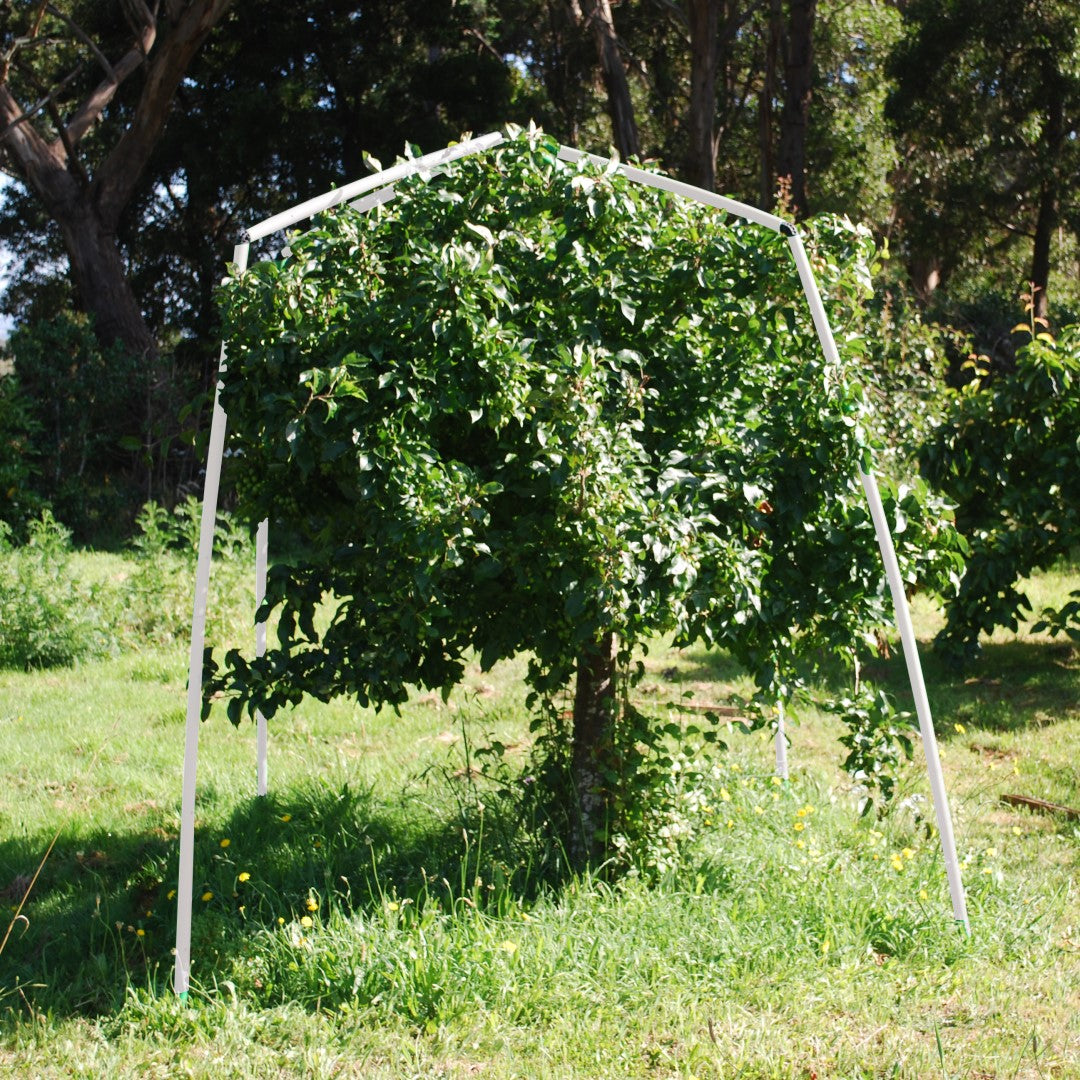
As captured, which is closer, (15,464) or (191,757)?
(191,757)

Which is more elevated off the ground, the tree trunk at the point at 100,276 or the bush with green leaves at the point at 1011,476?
the tree trunk at the point at 100,276

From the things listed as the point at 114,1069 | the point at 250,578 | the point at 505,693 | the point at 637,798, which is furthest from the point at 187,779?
the point at 250,578

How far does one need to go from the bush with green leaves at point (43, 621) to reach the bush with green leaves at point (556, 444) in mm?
4131

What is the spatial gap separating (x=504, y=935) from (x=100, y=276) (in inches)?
518

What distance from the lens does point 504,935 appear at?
3.74 m

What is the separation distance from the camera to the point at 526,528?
3568 mm

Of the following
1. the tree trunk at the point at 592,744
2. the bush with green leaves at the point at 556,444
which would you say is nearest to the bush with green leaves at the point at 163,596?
the tree trunk at the point at 592,744

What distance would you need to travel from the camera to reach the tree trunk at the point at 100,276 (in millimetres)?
14852

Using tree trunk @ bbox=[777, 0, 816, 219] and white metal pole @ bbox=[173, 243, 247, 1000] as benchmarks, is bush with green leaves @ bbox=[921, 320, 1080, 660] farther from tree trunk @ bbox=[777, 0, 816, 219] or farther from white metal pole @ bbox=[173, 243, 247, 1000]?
tree trunk @ bbox=[777, 0, 816, 219]

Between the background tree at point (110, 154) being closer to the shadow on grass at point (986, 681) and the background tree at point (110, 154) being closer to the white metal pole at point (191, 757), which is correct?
the shadow on grass at point (986, 681)

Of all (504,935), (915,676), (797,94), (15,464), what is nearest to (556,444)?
(915,676)

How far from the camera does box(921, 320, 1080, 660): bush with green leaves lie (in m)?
6.49

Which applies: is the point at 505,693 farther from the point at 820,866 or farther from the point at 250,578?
the point at 820,866

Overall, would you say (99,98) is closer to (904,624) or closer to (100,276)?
(100,276)
